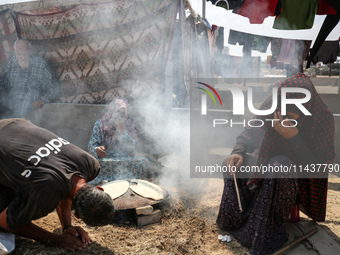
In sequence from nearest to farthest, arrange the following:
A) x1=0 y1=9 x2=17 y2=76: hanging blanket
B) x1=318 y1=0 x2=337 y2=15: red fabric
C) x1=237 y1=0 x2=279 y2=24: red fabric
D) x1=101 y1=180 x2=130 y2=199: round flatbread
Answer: x1=101 y1=180 x2=130 y2=199: round flatbread < x1=318 y1=0 x2=337 y2=15: red fabric < x1=237 y1=0 x2=279 y2=24: red fabric < x1=0 y1=9 x2=17 y2=76: hanging blanket

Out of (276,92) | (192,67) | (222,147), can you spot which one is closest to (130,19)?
(192,67)

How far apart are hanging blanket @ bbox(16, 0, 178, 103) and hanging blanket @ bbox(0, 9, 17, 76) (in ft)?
0.92

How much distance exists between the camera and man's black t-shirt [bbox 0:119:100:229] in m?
2.22

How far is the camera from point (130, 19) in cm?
557

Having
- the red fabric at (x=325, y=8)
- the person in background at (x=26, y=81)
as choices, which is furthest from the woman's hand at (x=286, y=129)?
the person in background at (x=26, y=81)

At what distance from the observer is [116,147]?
4.60 meters

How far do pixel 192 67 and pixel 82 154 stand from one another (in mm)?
4361

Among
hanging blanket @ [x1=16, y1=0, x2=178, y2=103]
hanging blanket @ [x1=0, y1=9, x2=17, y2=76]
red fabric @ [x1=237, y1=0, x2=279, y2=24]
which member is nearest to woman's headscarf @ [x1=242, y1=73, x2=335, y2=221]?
red fabric @ [x1=237, y1=0, x2=279, y2=24]

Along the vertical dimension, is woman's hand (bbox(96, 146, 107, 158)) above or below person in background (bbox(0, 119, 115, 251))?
below

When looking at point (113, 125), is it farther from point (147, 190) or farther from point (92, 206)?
point (92, 206)

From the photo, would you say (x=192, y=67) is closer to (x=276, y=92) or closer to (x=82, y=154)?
(x=276, y=92)

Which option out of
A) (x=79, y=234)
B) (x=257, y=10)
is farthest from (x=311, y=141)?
(x=257, y=10)

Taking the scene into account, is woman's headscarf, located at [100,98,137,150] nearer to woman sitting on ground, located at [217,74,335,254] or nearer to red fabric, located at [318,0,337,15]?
woman sitting on ground, located at [217,74,335,254]

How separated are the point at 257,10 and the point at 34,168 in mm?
4677
